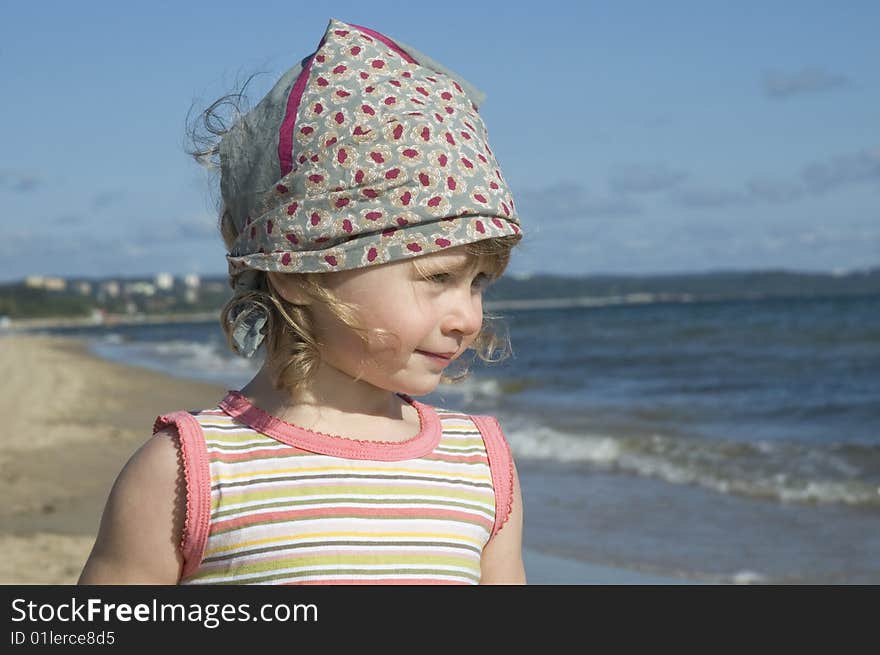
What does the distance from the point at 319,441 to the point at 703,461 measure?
333 inches

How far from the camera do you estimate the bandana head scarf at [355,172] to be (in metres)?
1.91

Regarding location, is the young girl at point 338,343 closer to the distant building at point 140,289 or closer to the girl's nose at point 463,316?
the girl's nose at point 463,316

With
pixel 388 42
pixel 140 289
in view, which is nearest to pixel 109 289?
pixel 140 289

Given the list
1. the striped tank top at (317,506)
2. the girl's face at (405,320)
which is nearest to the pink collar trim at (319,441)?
the striped tank top at (317,506)

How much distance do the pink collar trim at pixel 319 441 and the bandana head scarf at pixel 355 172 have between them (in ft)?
0.38

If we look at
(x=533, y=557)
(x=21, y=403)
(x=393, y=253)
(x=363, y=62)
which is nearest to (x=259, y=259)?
(x=393, y=253)

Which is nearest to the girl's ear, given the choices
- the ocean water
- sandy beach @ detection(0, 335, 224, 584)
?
the ocean water

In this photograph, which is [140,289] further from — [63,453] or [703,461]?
[703,461]

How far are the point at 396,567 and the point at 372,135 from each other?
2.52ft

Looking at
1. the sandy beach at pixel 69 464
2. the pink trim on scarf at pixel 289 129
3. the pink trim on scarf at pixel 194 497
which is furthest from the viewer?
the sandy beach at pixel 69 464

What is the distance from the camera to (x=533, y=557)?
6.30 m

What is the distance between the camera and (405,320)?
6.39ft

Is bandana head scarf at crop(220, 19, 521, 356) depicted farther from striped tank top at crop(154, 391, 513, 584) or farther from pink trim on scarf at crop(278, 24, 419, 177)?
striped tank top at crop(154, 391, 513, 584)
